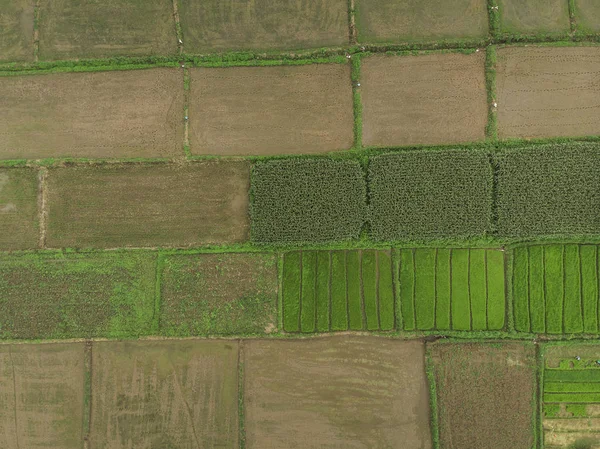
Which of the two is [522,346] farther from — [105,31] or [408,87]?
[105,31]

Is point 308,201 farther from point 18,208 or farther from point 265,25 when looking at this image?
point 18,208

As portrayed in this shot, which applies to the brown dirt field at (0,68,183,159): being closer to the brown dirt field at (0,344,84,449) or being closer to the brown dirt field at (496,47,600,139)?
the brown dirt field at (0,344,84,449)

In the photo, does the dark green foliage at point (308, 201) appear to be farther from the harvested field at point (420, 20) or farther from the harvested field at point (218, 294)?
the harvested field at point (420, 20)

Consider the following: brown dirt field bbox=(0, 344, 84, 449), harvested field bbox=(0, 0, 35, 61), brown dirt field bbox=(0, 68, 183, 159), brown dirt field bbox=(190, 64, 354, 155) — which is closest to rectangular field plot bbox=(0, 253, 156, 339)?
brown dirt field bbox=(0, 344, 84, 449)

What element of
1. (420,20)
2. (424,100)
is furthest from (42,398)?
(420,20)

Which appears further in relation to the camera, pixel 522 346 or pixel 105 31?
pixel 105 31

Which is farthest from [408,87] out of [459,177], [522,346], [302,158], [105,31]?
[105,31]
